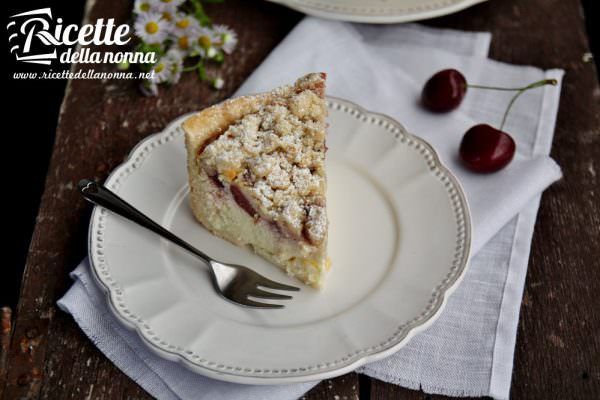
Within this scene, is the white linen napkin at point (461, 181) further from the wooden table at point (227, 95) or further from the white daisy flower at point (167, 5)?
the white daisy flower at point (167, 5)

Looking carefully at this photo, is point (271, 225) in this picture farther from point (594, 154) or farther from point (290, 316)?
point (594, 154)

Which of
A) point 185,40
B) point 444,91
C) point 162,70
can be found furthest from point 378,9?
point 162,70

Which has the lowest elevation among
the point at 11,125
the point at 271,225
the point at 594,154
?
the point at 11,125

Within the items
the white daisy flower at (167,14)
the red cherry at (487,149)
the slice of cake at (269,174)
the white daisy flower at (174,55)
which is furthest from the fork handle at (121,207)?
the red cherry at (487,149)

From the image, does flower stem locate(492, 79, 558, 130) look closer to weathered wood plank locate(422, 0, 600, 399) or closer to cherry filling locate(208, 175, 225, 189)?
weathered wood plank locate(422, 0, 600, 399)

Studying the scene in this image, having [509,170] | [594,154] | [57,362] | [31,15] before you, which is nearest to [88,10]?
[31,15]

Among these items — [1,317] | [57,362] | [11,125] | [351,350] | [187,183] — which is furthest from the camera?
[11,125]

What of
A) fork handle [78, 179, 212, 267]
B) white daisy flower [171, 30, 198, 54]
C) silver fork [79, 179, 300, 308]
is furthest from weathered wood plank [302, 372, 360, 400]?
white daisy flower [171, 30, 198, 54]

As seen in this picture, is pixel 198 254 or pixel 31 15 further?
pixel 31 15
